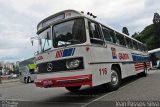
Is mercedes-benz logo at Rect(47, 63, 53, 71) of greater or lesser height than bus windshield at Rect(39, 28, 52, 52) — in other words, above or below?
below

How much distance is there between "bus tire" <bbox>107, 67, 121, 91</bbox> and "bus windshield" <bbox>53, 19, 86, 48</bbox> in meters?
2.66

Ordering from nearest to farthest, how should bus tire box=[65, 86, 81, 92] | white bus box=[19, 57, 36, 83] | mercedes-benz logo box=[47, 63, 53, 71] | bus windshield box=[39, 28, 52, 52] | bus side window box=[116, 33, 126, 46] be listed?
mercedes-benz logo box=[47, 63, 53, 71]
bus windshield box=[39, 28, 52, 52]
bus tire box=[65, 86, 81, 92]
bus side window box=[116, 33, 126, 46]
white bus box=[19, 57, 36, 83]

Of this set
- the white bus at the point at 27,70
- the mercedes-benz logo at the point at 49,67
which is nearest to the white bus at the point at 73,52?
the mercedes-benz logo at the point at 49,67

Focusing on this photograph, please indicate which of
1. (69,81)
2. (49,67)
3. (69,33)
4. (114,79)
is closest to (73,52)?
(69,33)

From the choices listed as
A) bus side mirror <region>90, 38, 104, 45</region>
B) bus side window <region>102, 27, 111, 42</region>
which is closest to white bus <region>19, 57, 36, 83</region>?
bus side window <region>102, 27, 111, 42</region>

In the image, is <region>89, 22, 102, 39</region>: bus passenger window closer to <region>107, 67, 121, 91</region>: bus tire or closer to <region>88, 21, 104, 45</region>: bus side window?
<region>88, 21, 104, 45</region>: bus side window

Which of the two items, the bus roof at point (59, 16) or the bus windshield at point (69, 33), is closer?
the bus windshield at point (69, 33)

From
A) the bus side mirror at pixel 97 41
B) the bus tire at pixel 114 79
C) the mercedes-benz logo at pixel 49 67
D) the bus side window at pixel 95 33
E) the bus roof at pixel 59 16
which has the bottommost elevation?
the bus tire at pixel 114 79

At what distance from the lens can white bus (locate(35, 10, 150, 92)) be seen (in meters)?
9.46

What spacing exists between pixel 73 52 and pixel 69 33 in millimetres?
769

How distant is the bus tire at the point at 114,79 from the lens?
11.6m

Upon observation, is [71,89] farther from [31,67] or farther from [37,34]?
[31,67]

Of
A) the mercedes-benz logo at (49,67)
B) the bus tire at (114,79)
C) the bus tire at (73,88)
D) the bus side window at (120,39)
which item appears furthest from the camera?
the bus side window at (120,39)

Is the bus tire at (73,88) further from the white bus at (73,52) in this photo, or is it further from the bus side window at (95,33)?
the bus side window at (95,33)
